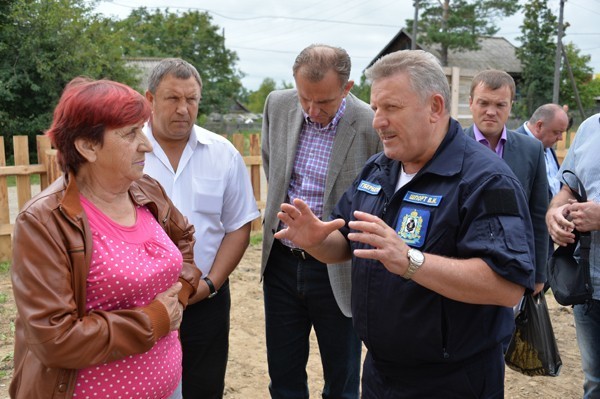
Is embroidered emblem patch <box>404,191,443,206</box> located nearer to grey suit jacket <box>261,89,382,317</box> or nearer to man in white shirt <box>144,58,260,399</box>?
grey suit jacket <box>261,89,382,317</box>

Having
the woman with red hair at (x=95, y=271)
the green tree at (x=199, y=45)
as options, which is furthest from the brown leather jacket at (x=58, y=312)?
the green tree at (x=199, y=45)

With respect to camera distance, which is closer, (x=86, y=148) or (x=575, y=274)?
(x=86, y=148)

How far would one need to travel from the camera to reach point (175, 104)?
2.88 meters

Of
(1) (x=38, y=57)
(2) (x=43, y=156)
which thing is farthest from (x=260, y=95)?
(2) (x=43, y=156)

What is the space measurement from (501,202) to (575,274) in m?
1.35

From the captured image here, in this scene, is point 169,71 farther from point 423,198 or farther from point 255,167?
point 255,167

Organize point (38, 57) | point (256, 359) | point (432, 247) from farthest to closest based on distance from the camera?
point (38, 57), point (256, 359), point (432, 247)

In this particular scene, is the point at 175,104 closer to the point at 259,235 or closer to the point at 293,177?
the point at 293,177

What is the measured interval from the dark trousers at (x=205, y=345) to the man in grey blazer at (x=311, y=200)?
345mm

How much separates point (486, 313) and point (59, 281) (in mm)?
1496

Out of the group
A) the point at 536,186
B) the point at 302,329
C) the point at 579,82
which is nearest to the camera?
the point at 302,329

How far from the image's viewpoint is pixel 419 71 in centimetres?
210


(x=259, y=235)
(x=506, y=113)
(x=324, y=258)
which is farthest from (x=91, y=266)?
(x=259, y=235)

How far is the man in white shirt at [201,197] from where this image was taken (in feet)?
9.52
